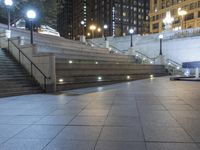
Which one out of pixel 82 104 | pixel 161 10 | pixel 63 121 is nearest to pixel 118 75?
pixel 82 104

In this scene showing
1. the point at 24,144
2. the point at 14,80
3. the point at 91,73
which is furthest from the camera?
the point at 91,73

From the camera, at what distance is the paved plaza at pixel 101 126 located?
6340 mm

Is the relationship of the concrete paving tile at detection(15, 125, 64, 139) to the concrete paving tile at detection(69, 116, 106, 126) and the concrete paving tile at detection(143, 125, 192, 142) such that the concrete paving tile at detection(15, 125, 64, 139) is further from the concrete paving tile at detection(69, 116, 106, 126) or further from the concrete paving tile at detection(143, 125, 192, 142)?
the concrete paving tile at detection(143, 125, 192, 142)

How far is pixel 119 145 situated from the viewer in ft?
20.5

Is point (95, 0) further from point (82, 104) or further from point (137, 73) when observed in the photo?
point (82, 104)

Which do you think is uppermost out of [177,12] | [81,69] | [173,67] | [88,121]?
[177,12]

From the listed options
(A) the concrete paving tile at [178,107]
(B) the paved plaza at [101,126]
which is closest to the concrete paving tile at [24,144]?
(B) the paved plaza at [101,126]

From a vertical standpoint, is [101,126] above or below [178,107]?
below

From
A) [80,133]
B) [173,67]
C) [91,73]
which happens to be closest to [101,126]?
[80,133]

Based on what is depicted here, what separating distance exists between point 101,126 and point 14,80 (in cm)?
1083

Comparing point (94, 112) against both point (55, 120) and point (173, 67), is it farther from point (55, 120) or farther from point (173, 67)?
point (173, 67)

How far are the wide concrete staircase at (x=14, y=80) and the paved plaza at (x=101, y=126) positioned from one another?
4024 mm

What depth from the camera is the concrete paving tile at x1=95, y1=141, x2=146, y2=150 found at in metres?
6.05

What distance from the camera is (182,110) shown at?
10438 mm
